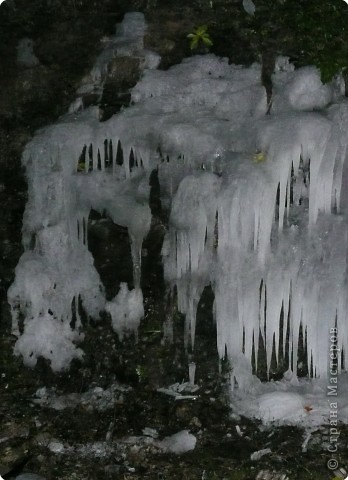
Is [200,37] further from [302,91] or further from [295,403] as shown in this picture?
[295,403]

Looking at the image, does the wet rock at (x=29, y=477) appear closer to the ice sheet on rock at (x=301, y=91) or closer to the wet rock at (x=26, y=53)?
the wet rock at (x=26, y=53)

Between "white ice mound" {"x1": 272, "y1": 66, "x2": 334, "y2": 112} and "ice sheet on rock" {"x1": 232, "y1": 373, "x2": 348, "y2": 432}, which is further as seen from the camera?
"ice sheet on rock" {"x1": 232, "y1": 373, "x2": 348, "y2": 432}

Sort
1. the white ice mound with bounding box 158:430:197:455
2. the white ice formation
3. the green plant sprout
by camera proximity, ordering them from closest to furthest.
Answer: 1. the white ice formation
2. the white ice mound with bounding box 158:430:197:455
3. the green plant sprout

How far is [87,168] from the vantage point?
7793 mm

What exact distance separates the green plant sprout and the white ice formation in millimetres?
183

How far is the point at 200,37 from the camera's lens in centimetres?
765

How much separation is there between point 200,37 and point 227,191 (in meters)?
1.82

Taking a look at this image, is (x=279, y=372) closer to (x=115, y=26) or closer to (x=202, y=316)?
(x=202, y=316)

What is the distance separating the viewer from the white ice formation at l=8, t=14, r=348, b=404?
734 centimetres

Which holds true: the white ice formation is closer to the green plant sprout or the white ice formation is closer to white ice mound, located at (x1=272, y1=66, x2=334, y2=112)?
white ice mound, located at (x1=272, y1=66, x2=334, y2=112)

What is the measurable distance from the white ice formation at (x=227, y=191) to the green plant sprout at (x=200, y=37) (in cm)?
18

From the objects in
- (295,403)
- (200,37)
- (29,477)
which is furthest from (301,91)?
(29,477)

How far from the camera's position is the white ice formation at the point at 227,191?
24.1ft

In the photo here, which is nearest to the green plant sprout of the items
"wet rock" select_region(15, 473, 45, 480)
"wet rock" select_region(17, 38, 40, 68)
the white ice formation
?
the white ice formation
